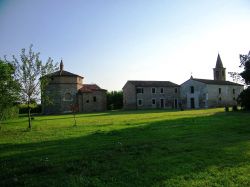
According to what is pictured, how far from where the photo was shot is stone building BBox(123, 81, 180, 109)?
2584 inches

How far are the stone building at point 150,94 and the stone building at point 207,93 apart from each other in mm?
4701

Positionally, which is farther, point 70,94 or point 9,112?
point 70,94

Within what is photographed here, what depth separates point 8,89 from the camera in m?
22.9

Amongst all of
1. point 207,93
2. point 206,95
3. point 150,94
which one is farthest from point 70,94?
point 207,93

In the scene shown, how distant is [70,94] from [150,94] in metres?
18.8

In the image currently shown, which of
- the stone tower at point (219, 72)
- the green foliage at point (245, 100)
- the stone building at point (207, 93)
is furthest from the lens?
the stone tower at point (219, 72)

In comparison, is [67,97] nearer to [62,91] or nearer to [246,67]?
[62,91]

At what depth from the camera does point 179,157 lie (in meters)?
9.72

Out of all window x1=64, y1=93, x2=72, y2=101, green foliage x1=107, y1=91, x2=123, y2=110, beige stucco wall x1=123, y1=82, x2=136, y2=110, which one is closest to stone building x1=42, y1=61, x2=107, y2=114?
window x1=64, y1=93, x2=72, y2=101

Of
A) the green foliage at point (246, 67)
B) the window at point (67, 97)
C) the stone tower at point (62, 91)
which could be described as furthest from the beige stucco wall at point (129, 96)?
the green foliage at point (246, 67)

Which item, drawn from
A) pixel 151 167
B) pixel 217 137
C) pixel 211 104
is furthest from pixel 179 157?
pixel 211 104

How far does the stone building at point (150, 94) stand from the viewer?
215 feet

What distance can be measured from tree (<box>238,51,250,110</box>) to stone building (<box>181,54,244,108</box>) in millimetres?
18177

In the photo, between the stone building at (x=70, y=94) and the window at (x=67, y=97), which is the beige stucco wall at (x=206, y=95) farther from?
the window at (x=67, y=97)
